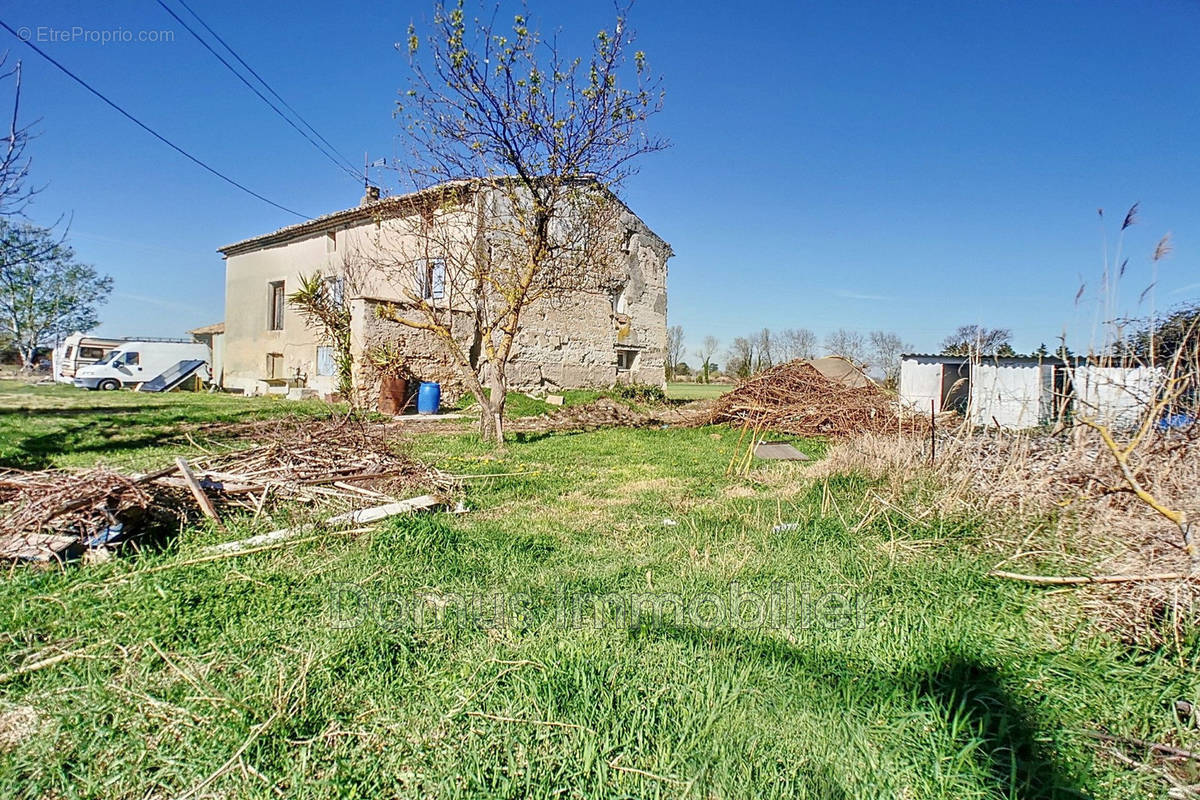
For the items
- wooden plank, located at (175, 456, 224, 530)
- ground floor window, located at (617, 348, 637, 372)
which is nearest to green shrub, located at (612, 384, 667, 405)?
ground floor window, located at (617, 348, 637, 372)

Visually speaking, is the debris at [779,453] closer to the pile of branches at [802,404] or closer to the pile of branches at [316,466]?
the pile of branches at [802,404]

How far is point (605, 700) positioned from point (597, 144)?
883 centimetres

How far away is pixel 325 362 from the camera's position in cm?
1914

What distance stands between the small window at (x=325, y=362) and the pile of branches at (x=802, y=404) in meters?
12.0

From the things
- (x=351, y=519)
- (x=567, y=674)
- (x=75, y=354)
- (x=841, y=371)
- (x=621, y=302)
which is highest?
(x=621, y=302)

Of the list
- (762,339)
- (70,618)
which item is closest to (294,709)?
(70,618)

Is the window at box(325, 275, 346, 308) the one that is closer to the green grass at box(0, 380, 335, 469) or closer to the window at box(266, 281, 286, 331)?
the green grass at box(0, 380, 335, 469)

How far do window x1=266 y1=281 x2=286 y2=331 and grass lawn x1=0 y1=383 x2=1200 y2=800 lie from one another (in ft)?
71.2

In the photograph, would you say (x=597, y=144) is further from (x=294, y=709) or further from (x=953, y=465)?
(x=294, y=709)

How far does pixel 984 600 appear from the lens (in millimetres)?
2986

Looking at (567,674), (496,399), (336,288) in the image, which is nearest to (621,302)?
(336,288)

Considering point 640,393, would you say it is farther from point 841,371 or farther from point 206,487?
point 206,487

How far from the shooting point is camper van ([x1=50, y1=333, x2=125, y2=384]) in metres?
28.9

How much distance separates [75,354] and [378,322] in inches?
1010
